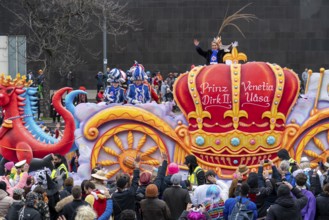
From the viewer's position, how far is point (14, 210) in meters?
10.7

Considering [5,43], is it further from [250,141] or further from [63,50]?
[250,141]

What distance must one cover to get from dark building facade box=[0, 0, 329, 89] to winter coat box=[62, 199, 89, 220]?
25320 mm

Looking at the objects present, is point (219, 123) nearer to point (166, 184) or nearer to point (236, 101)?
Result: point (236, 101)

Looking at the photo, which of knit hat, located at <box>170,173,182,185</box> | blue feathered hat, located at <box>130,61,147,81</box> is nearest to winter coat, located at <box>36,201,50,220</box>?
knit hat, located at <box>170,173,182,185</box>

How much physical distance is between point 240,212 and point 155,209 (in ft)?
3.35

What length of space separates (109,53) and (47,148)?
807 inches

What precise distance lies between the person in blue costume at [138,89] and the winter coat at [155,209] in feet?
18.5

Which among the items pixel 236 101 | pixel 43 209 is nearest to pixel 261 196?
pixel 43 209

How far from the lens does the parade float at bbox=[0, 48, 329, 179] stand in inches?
610

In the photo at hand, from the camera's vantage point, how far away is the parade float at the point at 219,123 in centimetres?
1548

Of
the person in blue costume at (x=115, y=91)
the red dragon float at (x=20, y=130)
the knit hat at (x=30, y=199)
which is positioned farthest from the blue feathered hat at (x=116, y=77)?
the knit hat at (x=30, y=199)

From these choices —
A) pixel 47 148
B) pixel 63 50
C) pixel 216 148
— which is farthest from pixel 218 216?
pixel 63 50

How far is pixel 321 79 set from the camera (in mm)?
15633

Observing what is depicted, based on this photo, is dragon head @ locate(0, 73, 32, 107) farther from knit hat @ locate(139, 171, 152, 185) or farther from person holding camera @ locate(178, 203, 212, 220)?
person holding camera @ locate(178, 203, 212, 220)
